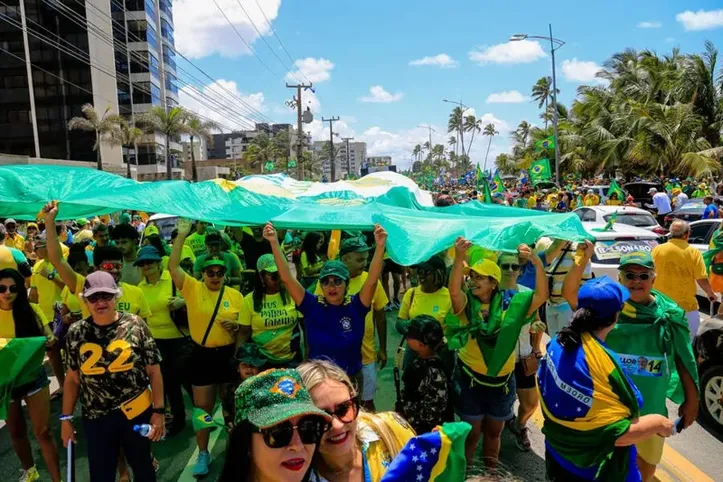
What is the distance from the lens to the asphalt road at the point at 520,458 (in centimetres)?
393

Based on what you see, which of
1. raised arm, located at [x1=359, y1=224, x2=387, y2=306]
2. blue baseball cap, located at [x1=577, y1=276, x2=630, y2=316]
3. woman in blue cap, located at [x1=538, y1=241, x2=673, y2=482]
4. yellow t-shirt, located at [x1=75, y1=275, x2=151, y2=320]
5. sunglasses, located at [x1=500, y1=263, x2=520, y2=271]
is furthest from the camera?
sunglasses, located at [x1=500, y1=263, x2=520, y2=271]

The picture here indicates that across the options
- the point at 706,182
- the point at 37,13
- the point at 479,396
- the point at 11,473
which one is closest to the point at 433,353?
the point at 479,396

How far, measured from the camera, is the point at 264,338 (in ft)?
12.8

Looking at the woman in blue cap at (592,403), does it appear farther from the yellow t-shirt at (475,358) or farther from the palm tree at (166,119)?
the palm tree at (166,119)

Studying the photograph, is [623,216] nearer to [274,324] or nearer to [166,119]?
[274,324]

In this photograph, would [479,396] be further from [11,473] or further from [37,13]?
[37,13]

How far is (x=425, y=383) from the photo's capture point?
3.35 metres

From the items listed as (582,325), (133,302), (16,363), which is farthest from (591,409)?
(16,363)

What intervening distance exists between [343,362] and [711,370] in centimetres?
327

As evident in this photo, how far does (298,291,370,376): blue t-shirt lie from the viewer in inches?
148

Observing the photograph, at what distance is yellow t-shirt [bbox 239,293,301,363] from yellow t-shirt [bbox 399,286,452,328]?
92 cm

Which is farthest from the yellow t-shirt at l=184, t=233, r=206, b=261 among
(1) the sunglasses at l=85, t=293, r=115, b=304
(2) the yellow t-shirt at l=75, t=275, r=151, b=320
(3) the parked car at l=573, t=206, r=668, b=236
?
(3) the parked car at l=573, t=206, r=668, b=236

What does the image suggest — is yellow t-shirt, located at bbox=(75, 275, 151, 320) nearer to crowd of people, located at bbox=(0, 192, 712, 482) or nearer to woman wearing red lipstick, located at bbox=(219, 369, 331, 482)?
crowd of people, located at bbox=(0, 192, 712, 482)

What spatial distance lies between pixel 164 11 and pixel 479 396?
66.7 metres
